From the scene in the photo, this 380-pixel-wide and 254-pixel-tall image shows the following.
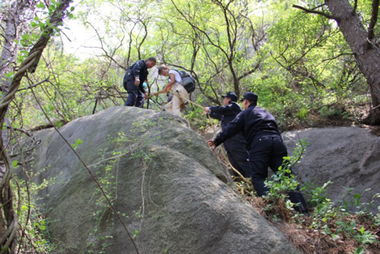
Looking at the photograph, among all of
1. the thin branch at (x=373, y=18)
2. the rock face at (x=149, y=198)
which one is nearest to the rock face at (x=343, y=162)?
the thin branch at (x=373, y=18)

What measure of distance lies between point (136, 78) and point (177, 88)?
98 centimetres

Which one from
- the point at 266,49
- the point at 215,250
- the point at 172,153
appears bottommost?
the point at 215,250

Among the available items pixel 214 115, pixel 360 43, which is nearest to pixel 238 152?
pixel 214 115

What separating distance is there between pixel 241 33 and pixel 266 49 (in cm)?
178

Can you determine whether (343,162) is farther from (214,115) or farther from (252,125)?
(214,115)

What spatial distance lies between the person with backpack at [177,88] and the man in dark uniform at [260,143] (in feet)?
7.28

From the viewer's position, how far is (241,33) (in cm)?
1241

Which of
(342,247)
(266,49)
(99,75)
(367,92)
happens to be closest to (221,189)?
(342,247)

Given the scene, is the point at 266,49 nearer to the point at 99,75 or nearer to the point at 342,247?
the point at 99,75

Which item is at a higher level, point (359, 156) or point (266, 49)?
point (266, 49)

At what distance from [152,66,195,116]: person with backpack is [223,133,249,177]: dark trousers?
1693mm

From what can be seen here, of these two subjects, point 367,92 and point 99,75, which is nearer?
point 367,92

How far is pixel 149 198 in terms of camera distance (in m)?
3.57

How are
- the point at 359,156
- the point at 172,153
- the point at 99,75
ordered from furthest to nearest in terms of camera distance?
1. the point at 99,75
2. the point at 359,156
3. the point at 172,153
